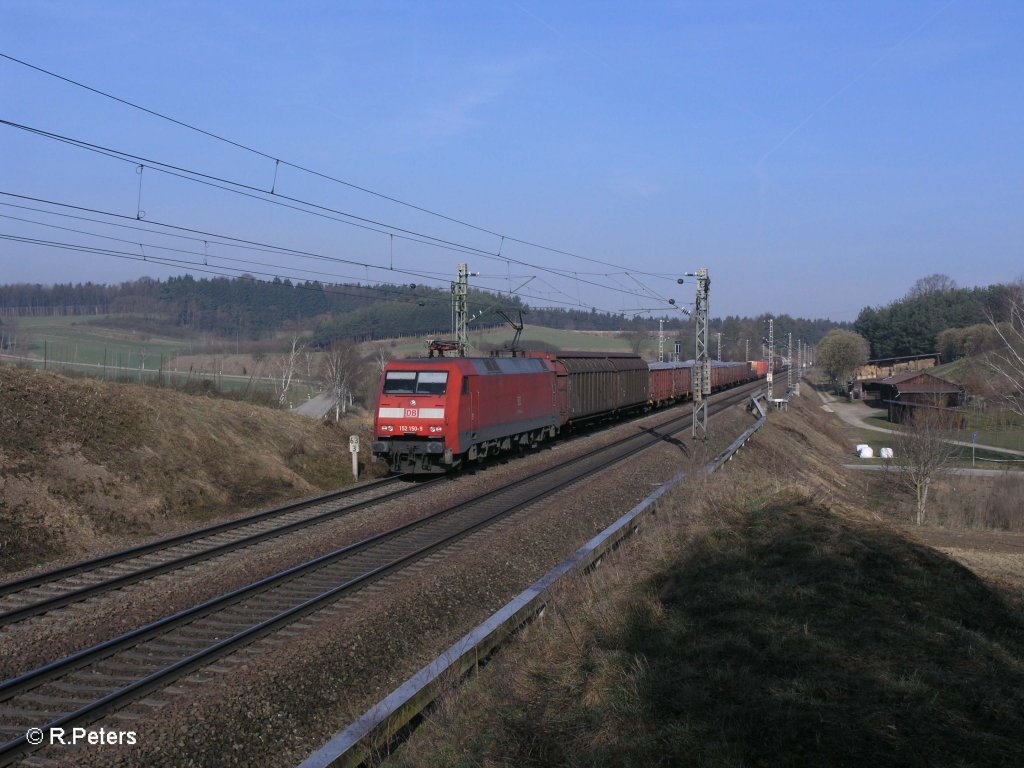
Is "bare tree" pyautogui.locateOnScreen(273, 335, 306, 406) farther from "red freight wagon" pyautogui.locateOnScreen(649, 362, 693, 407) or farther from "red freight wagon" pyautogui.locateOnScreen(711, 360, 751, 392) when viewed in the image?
"red freight wagon" pyautogui.locateOnScreen(711, 360, 751, 392)

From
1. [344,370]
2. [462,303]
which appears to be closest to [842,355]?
Answer: [344,370]

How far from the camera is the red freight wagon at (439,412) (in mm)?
20719

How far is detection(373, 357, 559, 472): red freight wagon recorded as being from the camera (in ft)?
68.0

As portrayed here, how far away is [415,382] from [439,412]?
1.34m

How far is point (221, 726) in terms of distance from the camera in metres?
7.07

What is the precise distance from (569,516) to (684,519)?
3.26m

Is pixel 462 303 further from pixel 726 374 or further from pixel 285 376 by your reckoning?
pixel 726 374

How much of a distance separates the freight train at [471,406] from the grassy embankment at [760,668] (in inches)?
360

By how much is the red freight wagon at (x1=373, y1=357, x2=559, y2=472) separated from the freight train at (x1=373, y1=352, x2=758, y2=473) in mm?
22

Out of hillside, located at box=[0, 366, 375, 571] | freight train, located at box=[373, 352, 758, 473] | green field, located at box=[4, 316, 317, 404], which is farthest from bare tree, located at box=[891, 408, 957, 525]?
green field, located at box=[4, 316, 317, 404]

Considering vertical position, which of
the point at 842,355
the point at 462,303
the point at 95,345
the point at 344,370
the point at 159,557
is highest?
the point at 462,303

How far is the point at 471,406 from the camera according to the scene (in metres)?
21.7

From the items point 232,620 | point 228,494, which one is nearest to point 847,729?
point 232,620

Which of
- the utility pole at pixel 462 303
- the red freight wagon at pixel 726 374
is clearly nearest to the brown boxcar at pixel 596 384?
the utility pole at pixel 462 303
